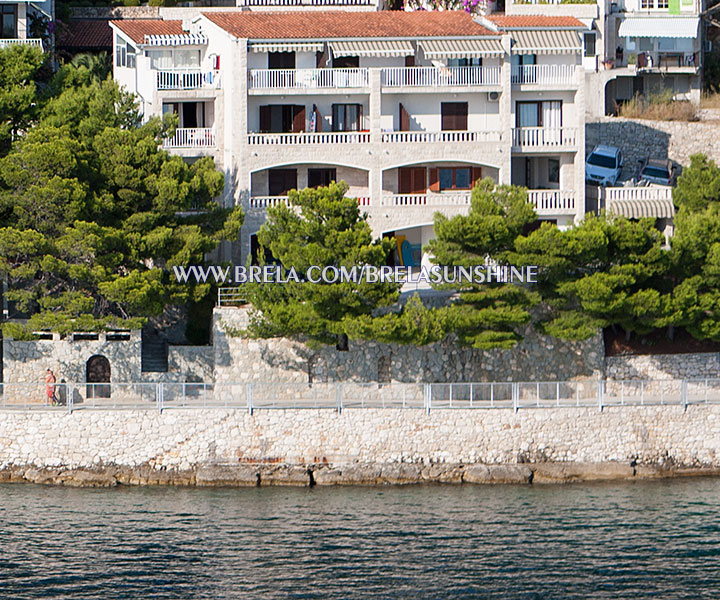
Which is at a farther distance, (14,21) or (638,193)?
(14,21)

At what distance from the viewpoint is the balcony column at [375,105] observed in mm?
68938

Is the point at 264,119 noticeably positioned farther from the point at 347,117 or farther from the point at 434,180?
the point at 434,180

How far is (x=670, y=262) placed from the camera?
211ft

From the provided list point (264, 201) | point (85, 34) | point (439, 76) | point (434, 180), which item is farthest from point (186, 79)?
point (85, 34)

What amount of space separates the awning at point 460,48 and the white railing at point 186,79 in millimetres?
8140

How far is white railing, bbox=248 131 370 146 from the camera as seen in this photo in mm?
68500

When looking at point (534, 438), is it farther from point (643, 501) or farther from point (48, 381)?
point (48, 381)

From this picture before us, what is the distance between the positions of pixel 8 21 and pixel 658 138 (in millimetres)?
28255

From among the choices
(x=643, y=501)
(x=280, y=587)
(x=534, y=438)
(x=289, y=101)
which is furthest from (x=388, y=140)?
(x=280, y=587)

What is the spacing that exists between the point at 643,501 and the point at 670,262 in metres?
9.88

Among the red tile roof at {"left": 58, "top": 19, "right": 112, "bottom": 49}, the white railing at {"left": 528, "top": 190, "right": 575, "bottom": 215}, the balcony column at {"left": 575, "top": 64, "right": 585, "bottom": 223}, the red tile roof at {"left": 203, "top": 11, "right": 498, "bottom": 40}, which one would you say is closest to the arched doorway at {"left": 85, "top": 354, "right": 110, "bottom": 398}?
the red tile roof at {"left": 203, "top": 11, "right": 498, "bottom": 40}

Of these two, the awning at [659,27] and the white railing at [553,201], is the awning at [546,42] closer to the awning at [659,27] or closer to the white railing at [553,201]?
the white railing at [553,201]

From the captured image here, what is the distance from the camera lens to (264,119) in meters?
69.8

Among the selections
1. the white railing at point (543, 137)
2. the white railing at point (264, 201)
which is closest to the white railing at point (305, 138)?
the white railing at point (264, 201)
